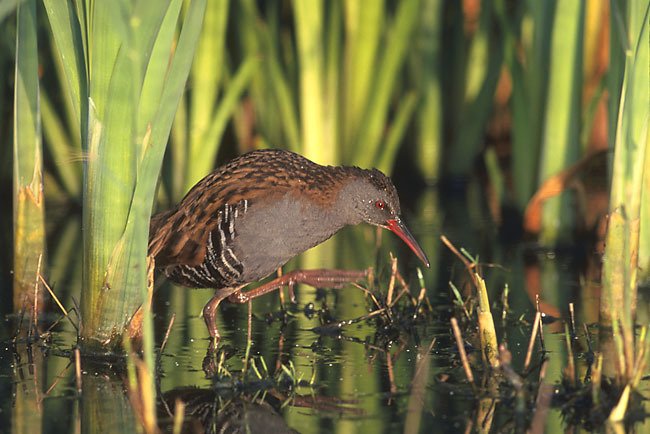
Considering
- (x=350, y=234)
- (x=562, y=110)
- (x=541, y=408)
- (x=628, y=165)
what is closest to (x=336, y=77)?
(x=350, y=234)

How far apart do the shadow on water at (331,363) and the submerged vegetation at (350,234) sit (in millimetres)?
16

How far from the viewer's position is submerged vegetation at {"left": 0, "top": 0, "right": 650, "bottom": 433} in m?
3.93

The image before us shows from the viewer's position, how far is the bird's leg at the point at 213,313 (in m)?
4.95

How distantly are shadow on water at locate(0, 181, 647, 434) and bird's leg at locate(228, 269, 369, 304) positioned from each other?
0.38 ft

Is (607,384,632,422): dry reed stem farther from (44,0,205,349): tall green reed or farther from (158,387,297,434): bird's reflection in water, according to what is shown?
(44,0,205,349): tall green reed

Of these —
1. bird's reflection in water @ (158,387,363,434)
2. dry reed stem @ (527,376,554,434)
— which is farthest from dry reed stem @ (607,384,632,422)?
bird's reflection in water @ (158,387,363,434)

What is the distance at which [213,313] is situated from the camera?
5.07m

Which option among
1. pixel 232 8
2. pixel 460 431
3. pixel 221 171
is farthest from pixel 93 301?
pixel 232 8

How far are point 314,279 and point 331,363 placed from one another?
849 mm

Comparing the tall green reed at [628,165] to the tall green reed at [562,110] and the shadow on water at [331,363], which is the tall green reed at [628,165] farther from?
the tall green reed at [562,110]

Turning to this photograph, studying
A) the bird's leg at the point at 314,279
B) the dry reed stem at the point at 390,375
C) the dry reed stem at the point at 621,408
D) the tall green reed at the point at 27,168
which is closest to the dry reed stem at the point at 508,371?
the dry reed stem at the point at 621,408

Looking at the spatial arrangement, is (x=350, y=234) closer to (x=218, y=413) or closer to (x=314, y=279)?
(x=314, y=279)

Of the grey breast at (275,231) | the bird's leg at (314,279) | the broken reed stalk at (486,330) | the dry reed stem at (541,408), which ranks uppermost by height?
the grey breast at (275,231)

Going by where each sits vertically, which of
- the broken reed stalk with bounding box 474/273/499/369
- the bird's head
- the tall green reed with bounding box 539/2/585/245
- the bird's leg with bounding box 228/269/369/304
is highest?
the tall green reed with bounding box 539/2/585/245
